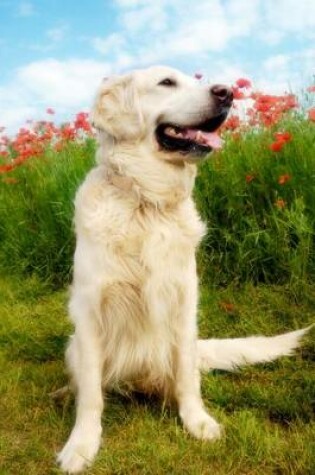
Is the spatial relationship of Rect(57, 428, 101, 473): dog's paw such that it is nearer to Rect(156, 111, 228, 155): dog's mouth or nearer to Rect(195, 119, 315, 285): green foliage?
Rect(156, 111, 228, 155): dog's mouth

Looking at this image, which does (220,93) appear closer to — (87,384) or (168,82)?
(168,82)

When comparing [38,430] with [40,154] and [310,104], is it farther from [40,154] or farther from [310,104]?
[40,154]

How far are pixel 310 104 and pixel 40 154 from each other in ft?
9.50

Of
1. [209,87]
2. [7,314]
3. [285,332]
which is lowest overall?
[7,314]

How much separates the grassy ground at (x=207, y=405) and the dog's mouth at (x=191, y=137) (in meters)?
1.18

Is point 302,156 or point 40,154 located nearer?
point 302,156

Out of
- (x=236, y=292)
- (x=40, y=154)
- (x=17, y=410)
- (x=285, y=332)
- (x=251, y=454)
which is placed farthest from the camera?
(x=40, y=154)

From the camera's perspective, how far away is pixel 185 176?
11.2 ft

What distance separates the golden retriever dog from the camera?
323 cm

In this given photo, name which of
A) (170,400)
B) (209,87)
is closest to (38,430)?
(170,400)

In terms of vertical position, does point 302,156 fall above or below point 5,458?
above

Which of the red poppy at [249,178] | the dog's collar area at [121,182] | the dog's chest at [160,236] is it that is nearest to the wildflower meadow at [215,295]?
the red poppy at [249,178]

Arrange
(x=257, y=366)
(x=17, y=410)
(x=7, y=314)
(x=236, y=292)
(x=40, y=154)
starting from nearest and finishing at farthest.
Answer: (x=17, y=410)
(x=257, y=366)
(x=236, y=292)
(x=7, y=314)
(x=40, y=154)

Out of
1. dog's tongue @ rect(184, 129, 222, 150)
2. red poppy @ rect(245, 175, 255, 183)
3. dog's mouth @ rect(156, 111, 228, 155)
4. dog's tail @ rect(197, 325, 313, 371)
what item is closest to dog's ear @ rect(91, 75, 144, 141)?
dog's mouth @ rect(156, 111, 228, 155)
